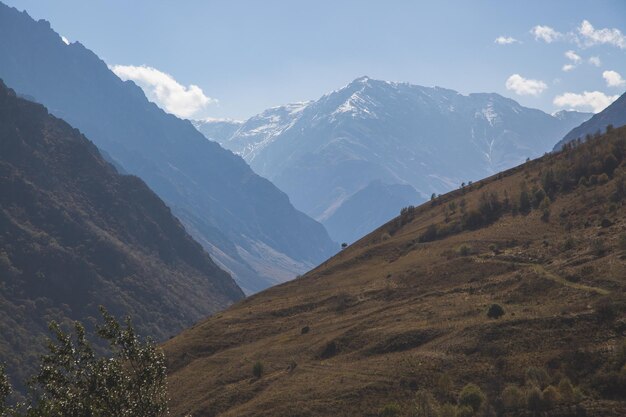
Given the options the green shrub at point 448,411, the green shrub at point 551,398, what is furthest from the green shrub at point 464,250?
the green shrub at point 551,398

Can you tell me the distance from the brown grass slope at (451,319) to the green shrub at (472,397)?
1.14 metres

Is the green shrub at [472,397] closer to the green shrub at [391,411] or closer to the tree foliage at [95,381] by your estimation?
the green shrub at [391,411]

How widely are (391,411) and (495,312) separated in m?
22.1

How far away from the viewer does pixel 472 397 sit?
2237 inches

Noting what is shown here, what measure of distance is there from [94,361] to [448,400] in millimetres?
37272

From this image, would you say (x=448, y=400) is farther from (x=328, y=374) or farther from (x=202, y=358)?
(x=202, y=358)

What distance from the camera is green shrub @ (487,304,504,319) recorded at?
73312 mm

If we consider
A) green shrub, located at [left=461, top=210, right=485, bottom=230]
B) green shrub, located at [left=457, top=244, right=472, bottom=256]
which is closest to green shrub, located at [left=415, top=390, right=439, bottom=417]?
green shrub, located at [left=457, top=244, right=472, bottom=256]

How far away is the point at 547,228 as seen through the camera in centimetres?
10856

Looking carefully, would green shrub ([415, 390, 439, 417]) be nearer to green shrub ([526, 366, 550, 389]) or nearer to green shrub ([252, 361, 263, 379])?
green shrub ([526, 366, 550, 389])

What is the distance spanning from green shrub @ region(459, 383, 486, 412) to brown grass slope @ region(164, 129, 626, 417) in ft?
3.76

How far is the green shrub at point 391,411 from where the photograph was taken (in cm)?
5892

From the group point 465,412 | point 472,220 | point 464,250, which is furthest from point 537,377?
point 472,220

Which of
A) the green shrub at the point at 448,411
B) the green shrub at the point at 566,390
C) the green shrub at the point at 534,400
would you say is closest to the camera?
the green shrub at the point at 566,390
